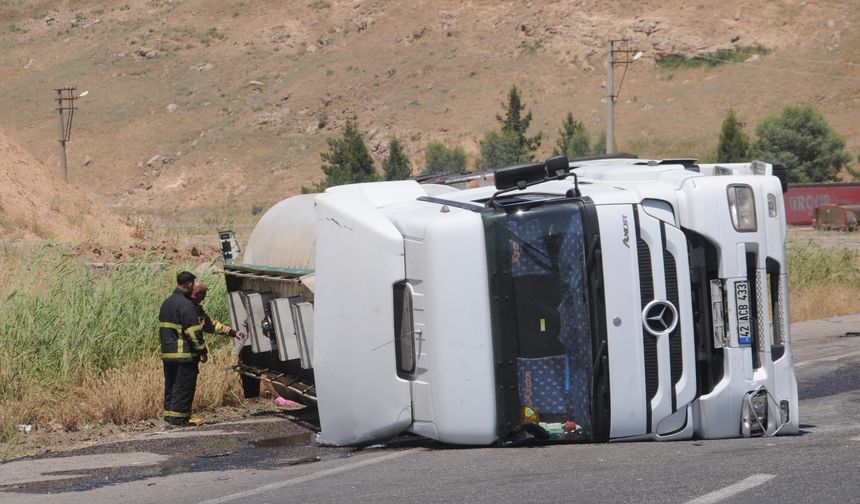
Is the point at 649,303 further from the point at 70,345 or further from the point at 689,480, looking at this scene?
the point at 70,345

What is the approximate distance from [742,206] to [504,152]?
64.7 metres

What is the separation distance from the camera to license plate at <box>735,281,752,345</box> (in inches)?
299

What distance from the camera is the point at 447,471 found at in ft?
23.4

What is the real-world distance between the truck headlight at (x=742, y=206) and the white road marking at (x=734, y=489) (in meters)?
1.77

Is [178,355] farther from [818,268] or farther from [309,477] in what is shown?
[818,268]

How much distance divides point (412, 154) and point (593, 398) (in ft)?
254

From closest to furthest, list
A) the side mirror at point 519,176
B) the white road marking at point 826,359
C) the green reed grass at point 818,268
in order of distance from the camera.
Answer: the side mirror at point 519,176, the white road marking at point 826,359, the green reed grass at point 818,268

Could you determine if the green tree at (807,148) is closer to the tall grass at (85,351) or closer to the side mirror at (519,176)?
the tall grass at (85,351)

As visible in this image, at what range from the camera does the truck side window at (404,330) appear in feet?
25.2

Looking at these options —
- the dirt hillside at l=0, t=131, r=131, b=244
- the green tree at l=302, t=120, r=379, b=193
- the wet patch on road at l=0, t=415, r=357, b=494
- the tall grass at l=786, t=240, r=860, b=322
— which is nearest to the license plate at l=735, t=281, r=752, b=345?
the wet patch on road at l=0, t=415, r=357, b=494

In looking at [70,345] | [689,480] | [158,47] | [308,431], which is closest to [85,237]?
[70,345]

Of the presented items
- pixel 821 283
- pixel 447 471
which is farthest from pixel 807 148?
pixel 447 471

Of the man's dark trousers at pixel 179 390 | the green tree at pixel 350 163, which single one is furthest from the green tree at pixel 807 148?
the man's dark trousers at pixel 179 390

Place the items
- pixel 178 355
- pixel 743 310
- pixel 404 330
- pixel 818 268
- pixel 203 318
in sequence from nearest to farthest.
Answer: pixel 743 310, pixel 404 330, pixel 178 355, pixel 203 318, pixel 818 268
